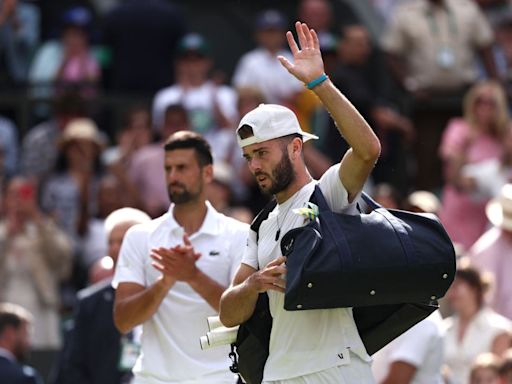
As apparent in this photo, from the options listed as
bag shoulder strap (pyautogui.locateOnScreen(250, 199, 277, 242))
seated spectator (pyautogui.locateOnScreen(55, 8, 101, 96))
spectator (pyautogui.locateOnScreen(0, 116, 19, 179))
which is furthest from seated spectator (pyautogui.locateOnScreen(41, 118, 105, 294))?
bag shoulder strap (pyautogui.locateOnScreen(250, 199, 277, 242))

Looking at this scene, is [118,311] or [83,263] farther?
[83,263]

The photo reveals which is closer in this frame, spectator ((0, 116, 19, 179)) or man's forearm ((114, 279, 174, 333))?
man's forearm ((114, 279, 174, 333))

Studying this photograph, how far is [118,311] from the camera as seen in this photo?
797 cm

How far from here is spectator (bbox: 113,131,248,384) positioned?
7.94 meters

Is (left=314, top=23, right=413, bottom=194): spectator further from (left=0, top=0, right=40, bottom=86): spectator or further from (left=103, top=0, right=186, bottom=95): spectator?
(left=0, top=0, right=40, bottom=86): spectator

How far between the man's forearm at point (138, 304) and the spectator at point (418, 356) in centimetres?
178

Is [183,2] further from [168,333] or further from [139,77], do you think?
[168,333]

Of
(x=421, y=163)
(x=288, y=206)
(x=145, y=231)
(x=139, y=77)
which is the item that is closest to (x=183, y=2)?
(x=139, y=77)

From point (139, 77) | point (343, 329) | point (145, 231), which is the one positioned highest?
point (139, 77)

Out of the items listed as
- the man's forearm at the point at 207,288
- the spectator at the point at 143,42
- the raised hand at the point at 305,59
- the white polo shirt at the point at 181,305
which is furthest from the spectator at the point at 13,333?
the raised hand at the point at 305,59

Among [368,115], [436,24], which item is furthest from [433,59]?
[368,115]

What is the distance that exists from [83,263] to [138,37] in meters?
2.58

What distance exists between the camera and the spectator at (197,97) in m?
14.5

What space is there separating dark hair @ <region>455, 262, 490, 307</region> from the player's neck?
10.2 ft
